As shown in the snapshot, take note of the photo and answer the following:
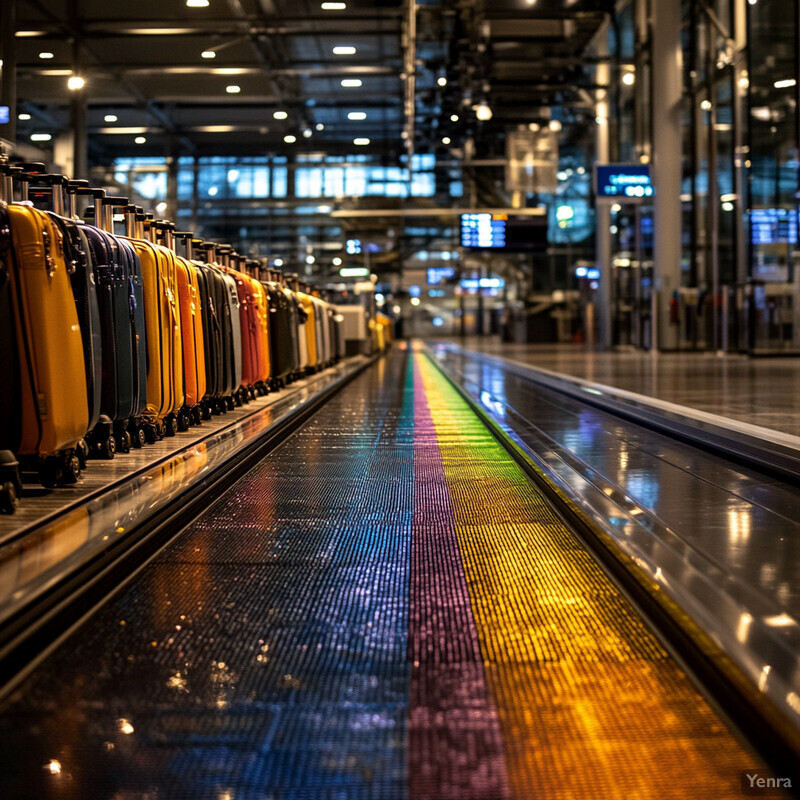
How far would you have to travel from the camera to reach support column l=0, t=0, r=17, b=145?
1625 cm

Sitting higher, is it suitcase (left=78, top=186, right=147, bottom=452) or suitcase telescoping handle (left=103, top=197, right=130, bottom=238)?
suitcase telescoping handle (left=103, top=197, right=130, bottom=238)

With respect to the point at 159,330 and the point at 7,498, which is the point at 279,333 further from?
the point at 7,498

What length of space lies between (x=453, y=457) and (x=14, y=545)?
4276 mm

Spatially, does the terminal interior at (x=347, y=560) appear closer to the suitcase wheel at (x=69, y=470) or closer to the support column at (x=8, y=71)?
the suitcase wheel at (x=69, y=470)

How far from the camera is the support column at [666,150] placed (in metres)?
28.3

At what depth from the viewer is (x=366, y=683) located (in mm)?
2816

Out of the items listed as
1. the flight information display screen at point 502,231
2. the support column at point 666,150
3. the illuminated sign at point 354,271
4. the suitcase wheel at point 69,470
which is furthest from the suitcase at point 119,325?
the illuminated sign at point 354,271

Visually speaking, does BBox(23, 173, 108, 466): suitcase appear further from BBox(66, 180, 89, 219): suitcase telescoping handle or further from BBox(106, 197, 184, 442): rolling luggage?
BBox(106, 197, 184, 442): rolling luggage

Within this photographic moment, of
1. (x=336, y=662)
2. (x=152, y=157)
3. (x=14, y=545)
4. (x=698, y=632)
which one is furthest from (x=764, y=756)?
(x=152, y=157)

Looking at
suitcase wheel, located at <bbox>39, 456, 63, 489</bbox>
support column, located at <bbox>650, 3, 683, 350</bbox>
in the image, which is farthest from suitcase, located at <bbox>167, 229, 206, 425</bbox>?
support column, located at <bbox>650, 3, 683, 350</bbox>

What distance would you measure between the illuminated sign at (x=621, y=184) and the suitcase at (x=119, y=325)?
2233 cm

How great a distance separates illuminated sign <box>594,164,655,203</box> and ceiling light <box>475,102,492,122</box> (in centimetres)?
887

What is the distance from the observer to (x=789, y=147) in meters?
22.5

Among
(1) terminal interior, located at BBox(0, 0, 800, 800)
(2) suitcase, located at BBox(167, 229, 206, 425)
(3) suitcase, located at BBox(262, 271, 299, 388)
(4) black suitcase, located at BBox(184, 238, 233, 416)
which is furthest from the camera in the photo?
(3) suitcase, located at BBox(262, 271, 299, 388)
